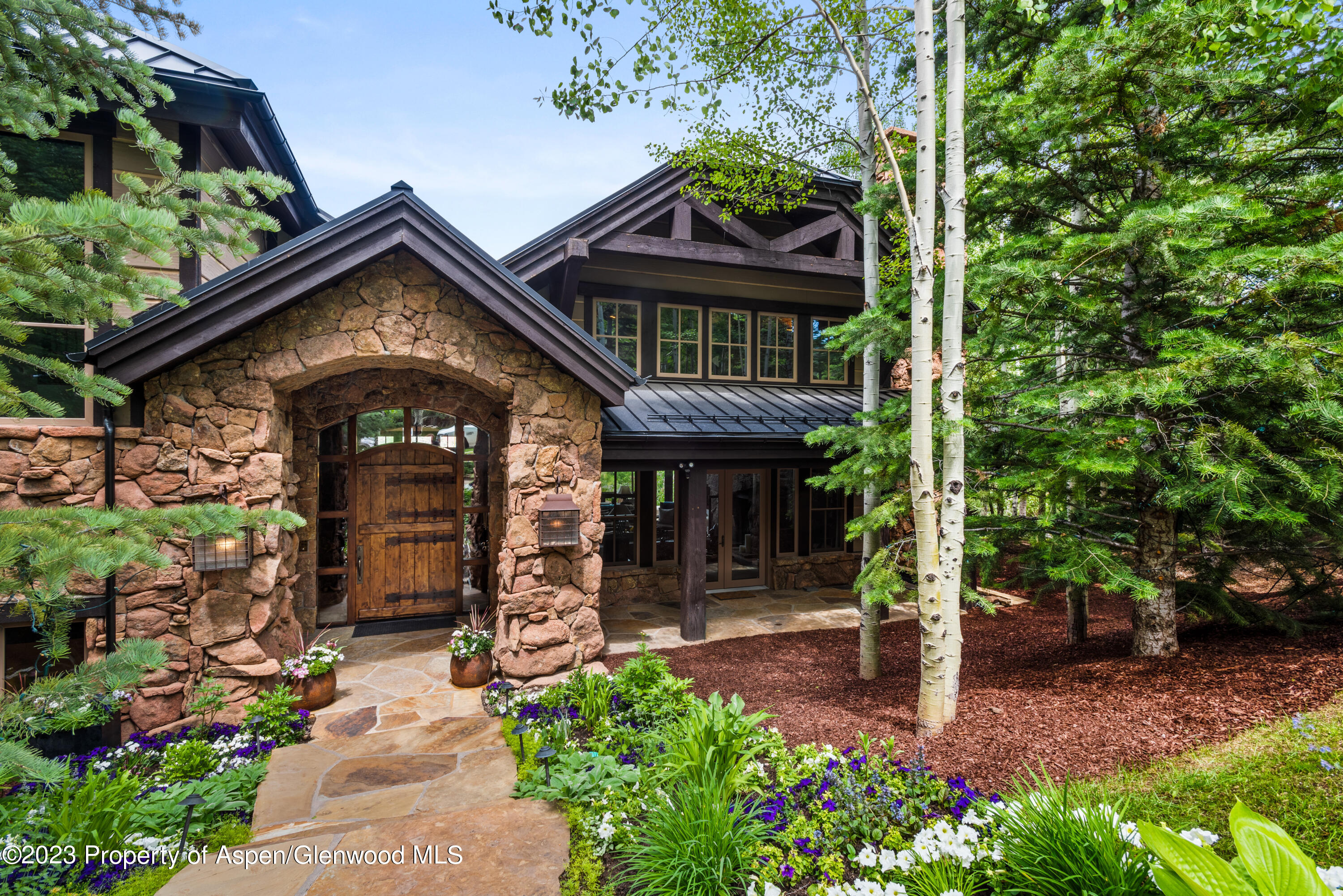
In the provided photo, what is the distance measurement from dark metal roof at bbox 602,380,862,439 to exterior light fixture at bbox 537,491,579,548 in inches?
39.2

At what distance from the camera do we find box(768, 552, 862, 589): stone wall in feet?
28.8

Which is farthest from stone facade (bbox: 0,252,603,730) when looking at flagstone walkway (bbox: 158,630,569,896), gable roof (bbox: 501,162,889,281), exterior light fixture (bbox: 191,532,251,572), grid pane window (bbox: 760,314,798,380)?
grid pane window (bbox: 760,314,798,380)

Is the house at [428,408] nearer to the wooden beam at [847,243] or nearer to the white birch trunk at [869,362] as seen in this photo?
the wooden beam at [847,243]

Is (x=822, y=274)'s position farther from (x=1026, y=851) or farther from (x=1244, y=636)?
(x=1026, y=851)

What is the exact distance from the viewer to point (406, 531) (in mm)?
6578

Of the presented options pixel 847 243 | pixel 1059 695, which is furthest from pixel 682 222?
pixel 1059 695

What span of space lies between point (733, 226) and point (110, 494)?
6.13 m

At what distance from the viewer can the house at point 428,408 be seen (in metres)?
4.20

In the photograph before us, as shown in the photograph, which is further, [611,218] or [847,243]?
[847,243]

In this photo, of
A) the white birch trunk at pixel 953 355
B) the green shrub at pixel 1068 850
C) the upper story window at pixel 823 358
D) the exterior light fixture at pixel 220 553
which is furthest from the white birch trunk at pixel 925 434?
the upper story window at pixel 823 358

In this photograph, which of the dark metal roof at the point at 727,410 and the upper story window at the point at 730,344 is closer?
the dark metal roof at the point at 727,410

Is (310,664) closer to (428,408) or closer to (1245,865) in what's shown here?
(428,408)

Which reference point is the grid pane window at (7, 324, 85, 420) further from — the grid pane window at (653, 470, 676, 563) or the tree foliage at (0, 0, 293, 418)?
the grid pane window at (653, 470, 676, 563)

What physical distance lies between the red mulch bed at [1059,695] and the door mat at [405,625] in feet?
9.98
